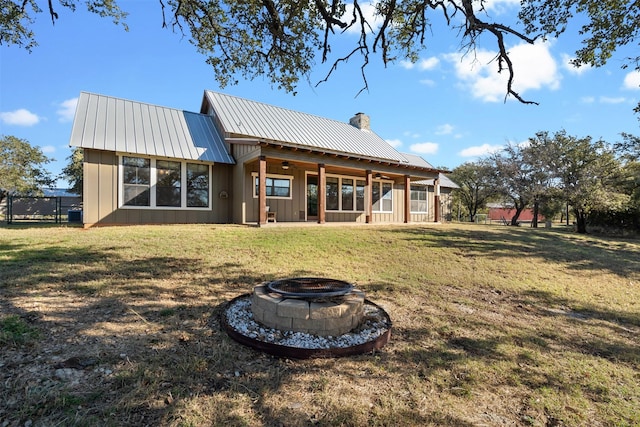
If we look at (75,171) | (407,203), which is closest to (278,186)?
(407,203)

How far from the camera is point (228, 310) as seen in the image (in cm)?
371

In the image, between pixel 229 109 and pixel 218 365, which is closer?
pixel 218 365

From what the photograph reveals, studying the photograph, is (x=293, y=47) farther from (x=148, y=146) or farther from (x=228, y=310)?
(x=148, y=146)

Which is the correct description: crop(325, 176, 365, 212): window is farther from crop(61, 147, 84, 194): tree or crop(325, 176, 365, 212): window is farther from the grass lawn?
crop(61, 147, 84, 194): tree

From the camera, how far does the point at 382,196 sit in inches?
648

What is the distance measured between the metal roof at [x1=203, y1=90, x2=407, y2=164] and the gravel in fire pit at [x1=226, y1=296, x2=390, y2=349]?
28.5ft

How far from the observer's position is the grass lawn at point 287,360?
84.8 inches

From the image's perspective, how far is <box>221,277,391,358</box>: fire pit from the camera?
2979mm

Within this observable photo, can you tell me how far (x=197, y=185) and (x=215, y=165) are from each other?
1003mm

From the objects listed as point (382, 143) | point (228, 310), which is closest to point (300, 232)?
point (228, 310)

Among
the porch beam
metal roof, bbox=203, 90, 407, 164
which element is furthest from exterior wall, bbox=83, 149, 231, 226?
metal roof, bbox=203, 90, 407, 164

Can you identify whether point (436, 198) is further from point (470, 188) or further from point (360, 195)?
point (470, 188)

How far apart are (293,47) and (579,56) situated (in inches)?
274

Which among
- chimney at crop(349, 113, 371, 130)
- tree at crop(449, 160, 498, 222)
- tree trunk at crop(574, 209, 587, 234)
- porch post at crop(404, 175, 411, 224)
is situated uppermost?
chimney at crop(349, 113, 371, 130)
